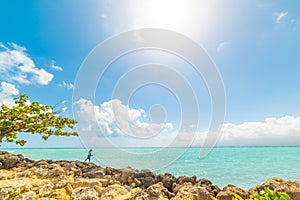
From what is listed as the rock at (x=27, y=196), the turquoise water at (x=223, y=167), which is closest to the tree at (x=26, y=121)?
the rock at (x=27, y=196)

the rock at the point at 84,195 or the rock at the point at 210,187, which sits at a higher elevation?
the rock at the point at 84,195

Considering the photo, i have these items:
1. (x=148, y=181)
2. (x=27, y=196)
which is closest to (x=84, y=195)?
(x=27, y=196)

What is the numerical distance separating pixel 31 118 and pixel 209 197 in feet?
24.2

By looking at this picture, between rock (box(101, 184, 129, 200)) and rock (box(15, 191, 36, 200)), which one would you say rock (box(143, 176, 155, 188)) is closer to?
rock (box(101, 184, 129, 200))

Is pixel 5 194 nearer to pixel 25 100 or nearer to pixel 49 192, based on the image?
pixel 49 192

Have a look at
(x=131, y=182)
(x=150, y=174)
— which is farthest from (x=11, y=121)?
(x=150, y=174)

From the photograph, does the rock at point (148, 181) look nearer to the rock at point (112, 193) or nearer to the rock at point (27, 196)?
the rock at point (112, 193)

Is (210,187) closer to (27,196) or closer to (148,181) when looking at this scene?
(148,181)

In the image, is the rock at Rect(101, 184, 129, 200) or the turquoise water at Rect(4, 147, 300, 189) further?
the turquoise water at Rect(4, 147, 300, 189)

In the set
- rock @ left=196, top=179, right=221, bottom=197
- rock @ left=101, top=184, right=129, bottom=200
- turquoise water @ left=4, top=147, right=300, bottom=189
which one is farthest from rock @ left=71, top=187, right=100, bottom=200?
turquoise water @ left=4, top=147, right=300, bottom=189

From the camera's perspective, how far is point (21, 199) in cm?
532

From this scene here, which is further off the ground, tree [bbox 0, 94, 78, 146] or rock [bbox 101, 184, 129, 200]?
tree [bbox 0, 94, 78, 146]

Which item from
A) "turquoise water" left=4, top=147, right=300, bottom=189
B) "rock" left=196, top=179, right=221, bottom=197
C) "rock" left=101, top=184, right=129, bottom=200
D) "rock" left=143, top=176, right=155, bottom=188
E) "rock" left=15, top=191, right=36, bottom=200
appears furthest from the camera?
"turquoise water" left=4, top=147, right=300, bottom=189

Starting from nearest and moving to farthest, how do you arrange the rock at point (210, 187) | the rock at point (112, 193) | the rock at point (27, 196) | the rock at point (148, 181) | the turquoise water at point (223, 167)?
1. the rock at point (27, 196)
2. the rock at point (112, 193)
3. the rock at point (210, 187)
4. the rock at point (148, 181)
5. the turquoise water at point (223, 167)
